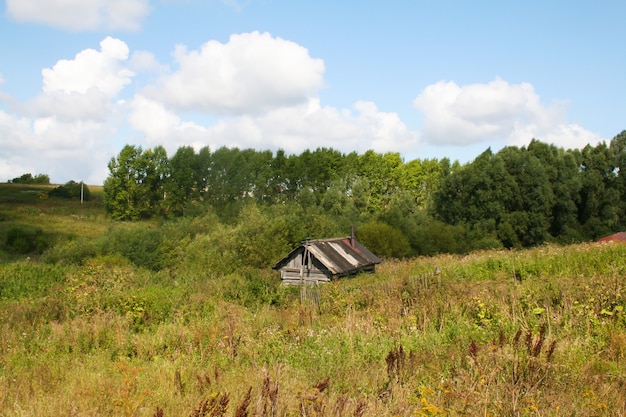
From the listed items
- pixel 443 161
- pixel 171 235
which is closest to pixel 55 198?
pixel 171 235

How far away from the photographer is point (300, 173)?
60.2m

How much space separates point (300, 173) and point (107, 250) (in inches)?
1060

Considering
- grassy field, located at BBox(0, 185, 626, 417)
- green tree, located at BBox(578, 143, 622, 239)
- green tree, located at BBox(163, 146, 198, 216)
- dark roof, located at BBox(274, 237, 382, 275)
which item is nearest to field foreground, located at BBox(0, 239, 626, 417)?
grassy field, located at BBox(0, 185, 626, 417)

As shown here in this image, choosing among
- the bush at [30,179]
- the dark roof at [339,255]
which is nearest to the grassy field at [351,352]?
the dark roof at [339,255]

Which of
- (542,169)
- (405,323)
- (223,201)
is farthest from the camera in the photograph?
(223,201)

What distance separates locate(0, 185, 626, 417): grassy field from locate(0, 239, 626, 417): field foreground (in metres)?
0.02

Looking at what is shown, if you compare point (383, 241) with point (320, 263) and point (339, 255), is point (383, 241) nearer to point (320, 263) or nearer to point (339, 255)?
point (339, 255)

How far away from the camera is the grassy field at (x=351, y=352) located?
4.18m

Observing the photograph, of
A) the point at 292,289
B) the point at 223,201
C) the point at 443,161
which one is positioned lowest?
the point at 292,289

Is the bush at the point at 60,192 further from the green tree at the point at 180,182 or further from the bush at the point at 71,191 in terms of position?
the green tree at the point at 180,182

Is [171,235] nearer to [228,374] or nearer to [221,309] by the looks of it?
[221,309]

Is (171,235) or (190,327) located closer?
(190,327)

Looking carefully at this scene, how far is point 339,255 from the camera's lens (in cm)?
2689

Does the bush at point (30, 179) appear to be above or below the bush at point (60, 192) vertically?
above
